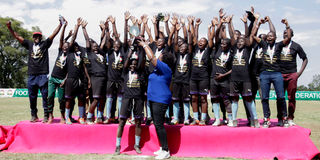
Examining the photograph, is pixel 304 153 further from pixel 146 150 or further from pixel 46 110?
pixel 46 110

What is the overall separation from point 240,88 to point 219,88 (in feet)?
1.88

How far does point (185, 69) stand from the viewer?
725cm

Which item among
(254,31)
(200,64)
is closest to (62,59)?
(200,64)

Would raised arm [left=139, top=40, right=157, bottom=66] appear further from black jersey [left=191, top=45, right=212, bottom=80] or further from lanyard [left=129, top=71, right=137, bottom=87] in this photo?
black jersey [left=191, top=45, right=212, bottom=80]

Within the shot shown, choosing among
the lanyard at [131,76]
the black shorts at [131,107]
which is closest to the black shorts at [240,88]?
the black shorts at [131,107]

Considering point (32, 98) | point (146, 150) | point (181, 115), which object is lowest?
point (146, 150)

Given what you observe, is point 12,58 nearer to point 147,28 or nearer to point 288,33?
point 147,28

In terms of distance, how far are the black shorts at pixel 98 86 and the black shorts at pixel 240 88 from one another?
11.0ft

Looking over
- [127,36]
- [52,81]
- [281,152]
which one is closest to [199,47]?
[127,36]

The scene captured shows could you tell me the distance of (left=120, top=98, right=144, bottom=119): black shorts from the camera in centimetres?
630

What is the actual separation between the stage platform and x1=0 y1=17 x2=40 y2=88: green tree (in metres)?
48.6

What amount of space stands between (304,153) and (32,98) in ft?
22.7

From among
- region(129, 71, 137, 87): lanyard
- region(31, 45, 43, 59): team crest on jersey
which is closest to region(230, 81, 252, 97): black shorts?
region(129, 71, 137, 87): lanyard

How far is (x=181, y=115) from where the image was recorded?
8.02 metres
